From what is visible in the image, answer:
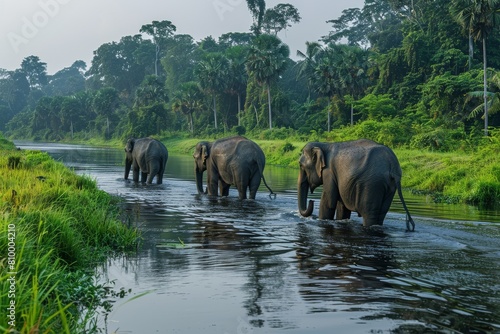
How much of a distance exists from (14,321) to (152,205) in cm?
1138

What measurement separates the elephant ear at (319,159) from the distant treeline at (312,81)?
736 inches

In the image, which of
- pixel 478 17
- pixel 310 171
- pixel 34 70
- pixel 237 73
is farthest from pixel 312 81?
pixel 34 70

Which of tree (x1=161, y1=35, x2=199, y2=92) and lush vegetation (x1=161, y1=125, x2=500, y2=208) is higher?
tree (x1=161, y1=35, x2=199, y2=92)

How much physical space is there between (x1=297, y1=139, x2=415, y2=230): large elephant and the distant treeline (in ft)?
61.7

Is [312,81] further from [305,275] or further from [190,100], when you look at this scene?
[305,275]

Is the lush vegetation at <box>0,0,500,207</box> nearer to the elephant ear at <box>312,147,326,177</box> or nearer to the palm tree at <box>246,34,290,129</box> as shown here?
the palm tree at <box>246,34,290,129</box>

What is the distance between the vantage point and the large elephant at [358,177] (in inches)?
435

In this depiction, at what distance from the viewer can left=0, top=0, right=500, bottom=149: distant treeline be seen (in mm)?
36781

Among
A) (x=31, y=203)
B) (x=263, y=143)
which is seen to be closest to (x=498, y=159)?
(x=31, y=203)

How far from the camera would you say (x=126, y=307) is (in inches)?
249

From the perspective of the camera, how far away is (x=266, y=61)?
55500 mm

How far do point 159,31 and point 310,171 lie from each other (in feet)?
314

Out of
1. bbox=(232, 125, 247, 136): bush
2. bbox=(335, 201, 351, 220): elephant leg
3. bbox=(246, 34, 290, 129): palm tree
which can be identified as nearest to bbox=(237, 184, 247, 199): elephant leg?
bbox=(335, 201, 351, 220): elephant leg

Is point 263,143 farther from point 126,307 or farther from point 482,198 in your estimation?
point 126,307
